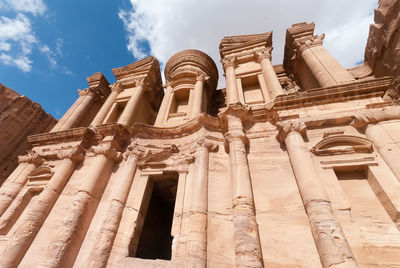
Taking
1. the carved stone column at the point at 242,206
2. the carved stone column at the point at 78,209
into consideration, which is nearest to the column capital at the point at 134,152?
the carved stone column at the point at 78,209

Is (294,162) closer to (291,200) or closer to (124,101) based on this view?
(291,200)

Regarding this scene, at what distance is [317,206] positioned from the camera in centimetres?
448

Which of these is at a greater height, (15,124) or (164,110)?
(15,124)

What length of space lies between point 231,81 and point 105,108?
7.68 metres

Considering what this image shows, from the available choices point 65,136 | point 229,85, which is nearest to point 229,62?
point 229,85

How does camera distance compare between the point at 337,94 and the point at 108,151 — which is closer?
the point at 337,94

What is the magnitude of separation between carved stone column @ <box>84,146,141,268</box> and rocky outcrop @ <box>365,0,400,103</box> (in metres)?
12.4

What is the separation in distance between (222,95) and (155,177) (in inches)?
380

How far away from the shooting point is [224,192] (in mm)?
6098

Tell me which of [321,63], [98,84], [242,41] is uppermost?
[242,41]

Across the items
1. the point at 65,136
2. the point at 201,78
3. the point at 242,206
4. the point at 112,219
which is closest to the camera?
the point at 242,206

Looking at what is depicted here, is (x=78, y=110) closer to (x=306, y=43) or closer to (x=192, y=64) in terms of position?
(x=192, y=64)

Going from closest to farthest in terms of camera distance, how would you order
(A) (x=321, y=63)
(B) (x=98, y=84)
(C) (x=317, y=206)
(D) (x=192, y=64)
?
(C) (x=317, y=206), (A) (x=321, y=63), (D) (x=192, y=64), (B) (x=98, y=84)

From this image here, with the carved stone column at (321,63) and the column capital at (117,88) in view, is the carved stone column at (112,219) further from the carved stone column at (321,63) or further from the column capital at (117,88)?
the carved stone column at (321,63)
